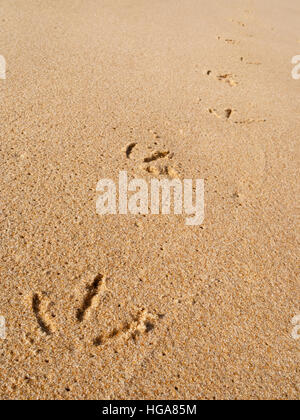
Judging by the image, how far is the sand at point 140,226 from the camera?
121 cm

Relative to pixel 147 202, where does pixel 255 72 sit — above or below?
above

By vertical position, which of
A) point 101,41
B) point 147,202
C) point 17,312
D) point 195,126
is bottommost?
point 17,312

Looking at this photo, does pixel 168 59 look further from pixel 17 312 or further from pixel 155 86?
pixel 17 312

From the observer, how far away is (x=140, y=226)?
1595 mm

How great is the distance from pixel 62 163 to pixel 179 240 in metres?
0.67

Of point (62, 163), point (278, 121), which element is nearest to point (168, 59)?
point (278, 121)

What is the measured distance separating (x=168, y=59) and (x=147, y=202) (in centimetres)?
146

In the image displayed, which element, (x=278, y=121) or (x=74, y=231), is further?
(x=278, y=121)

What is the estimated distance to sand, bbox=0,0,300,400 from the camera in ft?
3.96

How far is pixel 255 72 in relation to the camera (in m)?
2.83
